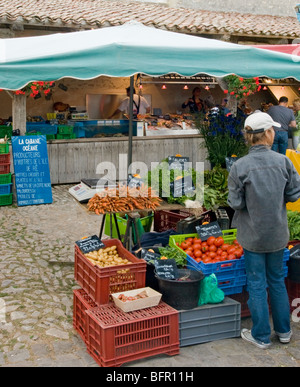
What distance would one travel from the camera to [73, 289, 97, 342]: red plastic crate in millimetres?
4457

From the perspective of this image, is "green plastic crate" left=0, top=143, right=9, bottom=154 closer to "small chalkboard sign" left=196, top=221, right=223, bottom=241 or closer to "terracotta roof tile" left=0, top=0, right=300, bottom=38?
"terracotta roof tile" left=0, top=0, right=300, bottom=38

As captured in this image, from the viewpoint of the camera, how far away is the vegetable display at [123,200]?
512 centimetres

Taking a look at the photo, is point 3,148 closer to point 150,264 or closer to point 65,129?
point 65,129

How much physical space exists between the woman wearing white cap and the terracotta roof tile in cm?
773

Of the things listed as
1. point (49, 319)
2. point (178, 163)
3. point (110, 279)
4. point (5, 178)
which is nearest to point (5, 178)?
point (5, 178)

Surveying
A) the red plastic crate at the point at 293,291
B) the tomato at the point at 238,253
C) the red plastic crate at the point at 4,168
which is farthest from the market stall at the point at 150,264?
the red plastic crate at the point at 4,168

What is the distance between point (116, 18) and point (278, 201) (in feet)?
28.0

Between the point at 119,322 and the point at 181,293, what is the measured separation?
A: 624 mm

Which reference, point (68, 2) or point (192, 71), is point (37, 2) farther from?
point (192, 71)

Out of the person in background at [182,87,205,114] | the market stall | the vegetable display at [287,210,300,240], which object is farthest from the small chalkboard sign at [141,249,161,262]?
the person in background at [182,87,205,114]

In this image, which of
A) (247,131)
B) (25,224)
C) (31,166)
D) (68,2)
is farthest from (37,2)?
(247,131)

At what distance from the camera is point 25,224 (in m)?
8.34

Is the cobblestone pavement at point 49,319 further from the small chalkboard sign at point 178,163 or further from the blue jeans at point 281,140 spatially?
the blue jeans at point 281,140

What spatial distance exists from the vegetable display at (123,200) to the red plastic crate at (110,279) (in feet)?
2.03
